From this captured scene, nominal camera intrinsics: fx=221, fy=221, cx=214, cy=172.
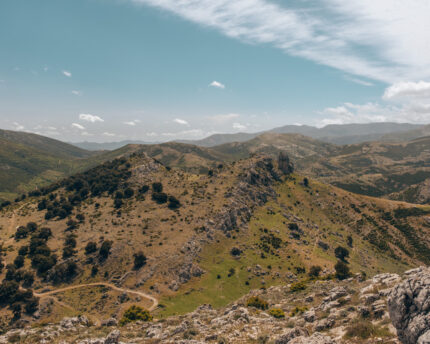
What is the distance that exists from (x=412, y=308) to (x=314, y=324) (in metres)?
16.9

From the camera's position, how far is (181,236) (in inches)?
4259

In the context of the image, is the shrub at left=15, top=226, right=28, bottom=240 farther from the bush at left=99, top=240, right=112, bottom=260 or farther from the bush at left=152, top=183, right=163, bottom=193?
the bush at left=152, top=183, right=163, bottom=193

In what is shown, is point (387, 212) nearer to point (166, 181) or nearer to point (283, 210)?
point (283, 210)

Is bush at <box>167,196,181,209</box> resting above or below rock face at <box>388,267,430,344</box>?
below

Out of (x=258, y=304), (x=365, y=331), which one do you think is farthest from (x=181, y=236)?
(x=365, y=331)

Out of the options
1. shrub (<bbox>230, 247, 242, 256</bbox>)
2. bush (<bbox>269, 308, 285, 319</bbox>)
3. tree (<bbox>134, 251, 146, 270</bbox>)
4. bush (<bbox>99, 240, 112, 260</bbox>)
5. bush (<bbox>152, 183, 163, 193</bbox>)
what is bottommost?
shrub (<bbox>230, 247, 242, 256</bbox>)

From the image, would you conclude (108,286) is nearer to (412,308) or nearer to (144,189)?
(144,189)

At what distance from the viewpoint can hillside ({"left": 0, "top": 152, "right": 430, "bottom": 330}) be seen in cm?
8519

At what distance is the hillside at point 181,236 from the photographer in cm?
8519

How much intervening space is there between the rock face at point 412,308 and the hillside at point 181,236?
7107cm

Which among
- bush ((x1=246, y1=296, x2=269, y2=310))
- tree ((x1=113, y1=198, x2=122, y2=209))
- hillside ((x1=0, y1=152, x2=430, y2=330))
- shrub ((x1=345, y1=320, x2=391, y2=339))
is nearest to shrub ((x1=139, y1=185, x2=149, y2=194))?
hillside ((x1=0, y1=152, x2=430, y2=330))

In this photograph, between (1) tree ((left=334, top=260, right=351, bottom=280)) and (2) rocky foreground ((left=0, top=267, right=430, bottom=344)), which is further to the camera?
(1) tree ((left=334, top=260, right=351, bottom=280))

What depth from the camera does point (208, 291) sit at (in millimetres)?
88000

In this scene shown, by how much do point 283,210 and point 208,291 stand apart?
9405cm
